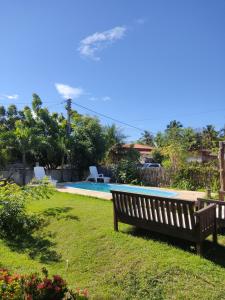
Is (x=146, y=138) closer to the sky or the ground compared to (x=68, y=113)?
closer to the sky

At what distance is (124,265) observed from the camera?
484 centimetres

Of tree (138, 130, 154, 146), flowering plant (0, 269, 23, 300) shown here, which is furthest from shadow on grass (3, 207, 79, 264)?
tree (138, 130, 154, 146)

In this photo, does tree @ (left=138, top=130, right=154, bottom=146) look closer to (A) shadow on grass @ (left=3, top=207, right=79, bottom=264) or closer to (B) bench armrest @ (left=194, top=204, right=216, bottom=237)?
(A) shadow on grass @ (left=3, top=207, right=79, bottom=264)

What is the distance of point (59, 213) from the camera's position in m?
8.26

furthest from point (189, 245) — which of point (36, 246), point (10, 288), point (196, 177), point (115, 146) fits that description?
point (115, 146)

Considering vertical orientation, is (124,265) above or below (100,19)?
below

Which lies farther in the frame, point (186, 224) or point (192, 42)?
point (192, 42)

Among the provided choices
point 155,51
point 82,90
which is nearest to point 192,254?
point 155,51

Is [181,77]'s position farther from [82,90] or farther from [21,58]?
[21,58]

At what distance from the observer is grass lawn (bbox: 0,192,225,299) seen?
4.11 metres

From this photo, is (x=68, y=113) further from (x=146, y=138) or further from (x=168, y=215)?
(x=146, y=138)

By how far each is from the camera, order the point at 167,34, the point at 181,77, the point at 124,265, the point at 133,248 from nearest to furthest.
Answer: the point at 124,265
the point at 133,248
the point at 167,34
the point at 181,77

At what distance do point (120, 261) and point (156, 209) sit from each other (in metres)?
1.18

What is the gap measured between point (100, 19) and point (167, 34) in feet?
11.2
